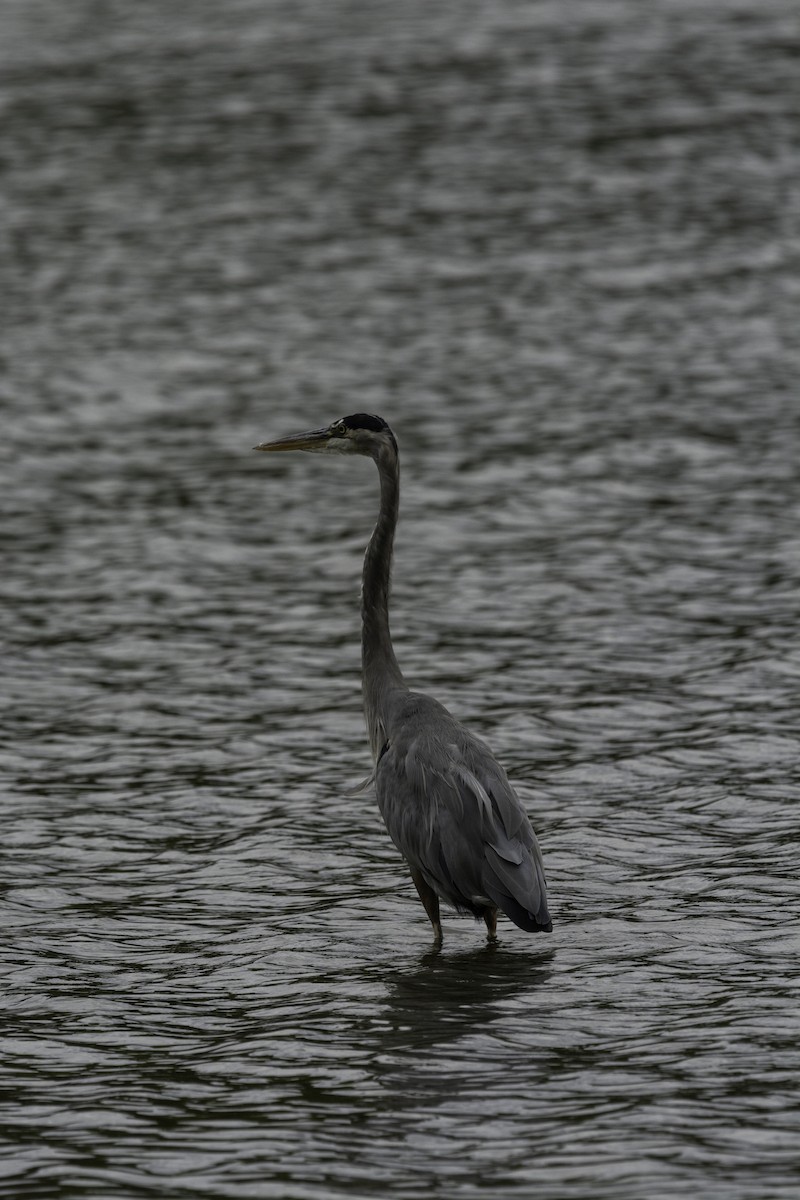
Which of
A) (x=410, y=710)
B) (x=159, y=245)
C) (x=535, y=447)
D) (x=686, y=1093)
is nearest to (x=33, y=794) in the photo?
(x=410, y=710)

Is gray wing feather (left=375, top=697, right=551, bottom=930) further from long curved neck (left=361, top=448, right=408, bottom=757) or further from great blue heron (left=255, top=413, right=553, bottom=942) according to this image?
long curved neck (left=361, top=448, right=408, bottom=757)

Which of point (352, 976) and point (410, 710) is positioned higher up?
point (410, 710)

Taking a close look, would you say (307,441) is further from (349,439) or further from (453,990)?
(453,990)

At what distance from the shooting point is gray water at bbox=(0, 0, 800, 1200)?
7.09 m

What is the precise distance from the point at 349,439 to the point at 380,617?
991 millimetres

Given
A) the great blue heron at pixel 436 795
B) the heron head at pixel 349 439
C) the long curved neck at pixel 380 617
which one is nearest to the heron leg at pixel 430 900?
the great blue heron at pixel 436 795

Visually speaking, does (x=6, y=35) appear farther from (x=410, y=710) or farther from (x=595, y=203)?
(x=410, y=710)

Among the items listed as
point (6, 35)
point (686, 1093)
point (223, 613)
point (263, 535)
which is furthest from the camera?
point (6, 35)

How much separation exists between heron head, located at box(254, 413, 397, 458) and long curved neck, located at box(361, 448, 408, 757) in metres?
0.07

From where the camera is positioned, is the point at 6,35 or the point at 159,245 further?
the point at 6,35

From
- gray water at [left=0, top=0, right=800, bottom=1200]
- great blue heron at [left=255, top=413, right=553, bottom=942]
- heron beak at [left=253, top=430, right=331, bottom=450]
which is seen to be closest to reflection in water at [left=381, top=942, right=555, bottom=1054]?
gray water at [left=0, top=0, right=800, bottom=1200]

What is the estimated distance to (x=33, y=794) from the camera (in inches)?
441

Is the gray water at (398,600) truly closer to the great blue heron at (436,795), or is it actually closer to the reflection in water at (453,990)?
the reflection in water at (453,990)

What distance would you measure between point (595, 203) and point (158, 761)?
58.2ft
